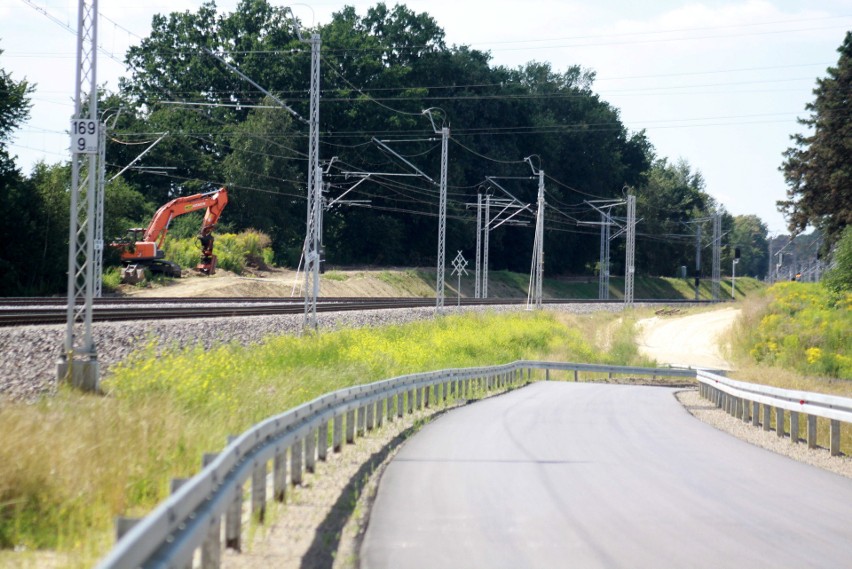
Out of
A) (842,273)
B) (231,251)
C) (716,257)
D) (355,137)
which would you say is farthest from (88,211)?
(716,257)

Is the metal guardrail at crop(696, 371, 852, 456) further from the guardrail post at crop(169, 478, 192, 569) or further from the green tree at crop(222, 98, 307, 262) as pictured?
the green tree at crop(222, 98, 307, 262)

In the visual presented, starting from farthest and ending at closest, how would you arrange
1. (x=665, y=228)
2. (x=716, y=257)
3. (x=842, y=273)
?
(x=665, y=228) < (x=716, y=257) < (x=842, y=273)

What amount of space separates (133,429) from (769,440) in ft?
39.2

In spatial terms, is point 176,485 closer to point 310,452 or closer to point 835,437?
point 310,452

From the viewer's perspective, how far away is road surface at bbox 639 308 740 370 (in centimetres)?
5772

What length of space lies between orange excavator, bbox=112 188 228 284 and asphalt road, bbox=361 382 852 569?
45.5 m

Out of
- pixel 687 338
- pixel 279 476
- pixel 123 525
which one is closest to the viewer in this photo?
pixel 123 525

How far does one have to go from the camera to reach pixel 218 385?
1806 cm

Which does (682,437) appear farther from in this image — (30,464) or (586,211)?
(586,211)

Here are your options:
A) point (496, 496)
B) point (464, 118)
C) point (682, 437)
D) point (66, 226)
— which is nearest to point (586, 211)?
point (464, 118)

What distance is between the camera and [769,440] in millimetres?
19000

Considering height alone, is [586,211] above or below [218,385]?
above

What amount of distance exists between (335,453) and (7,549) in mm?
6792

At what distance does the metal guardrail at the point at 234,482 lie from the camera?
5266mm
